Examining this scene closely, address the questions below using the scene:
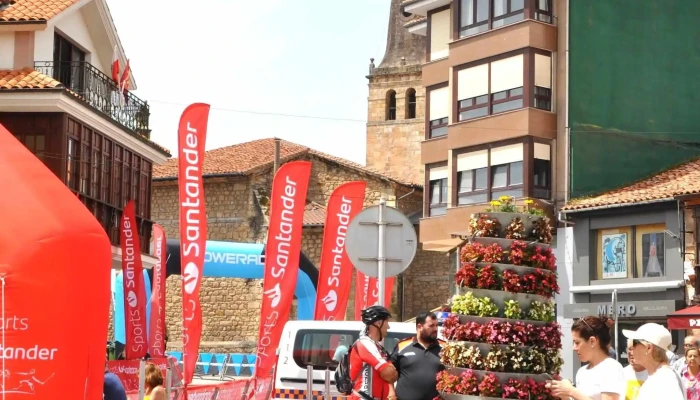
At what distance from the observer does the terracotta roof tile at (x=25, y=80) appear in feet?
99.4

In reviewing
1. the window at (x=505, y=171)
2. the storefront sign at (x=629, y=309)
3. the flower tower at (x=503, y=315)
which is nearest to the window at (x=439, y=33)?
the window at (x=505, y=171)

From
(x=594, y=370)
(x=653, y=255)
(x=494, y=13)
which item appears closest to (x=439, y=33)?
(x=494, y=13)

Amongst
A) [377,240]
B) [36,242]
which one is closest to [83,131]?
[377,240]

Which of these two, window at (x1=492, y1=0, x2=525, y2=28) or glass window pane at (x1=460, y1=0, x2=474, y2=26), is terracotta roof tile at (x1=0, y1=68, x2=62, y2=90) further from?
glass window pane at (x1=460, y1=0, x2=474, y2=26)

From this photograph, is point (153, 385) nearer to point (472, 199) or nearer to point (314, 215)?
point (472, 199)

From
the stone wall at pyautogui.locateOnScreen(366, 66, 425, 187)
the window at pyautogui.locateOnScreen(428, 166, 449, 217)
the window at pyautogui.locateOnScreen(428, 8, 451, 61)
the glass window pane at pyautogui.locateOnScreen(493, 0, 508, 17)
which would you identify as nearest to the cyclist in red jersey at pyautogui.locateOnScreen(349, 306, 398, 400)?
the glass window pane at pyautogui.locateOnScreen(493, 0, 508, 17)

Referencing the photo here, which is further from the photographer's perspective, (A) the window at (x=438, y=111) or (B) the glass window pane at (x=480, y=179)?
(A) the window at (x=438, y=111)

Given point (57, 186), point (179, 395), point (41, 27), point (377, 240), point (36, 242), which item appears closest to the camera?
point (36, 242)

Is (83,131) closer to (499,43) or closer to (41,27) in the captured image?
(41,27)

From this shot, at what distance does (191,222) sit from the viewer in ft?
75.6

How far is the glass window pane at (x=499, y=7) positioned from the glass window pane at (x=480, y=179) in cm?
474

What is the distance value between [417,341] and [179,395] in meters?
7.65

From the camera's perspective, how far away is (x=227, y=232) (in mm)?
59156

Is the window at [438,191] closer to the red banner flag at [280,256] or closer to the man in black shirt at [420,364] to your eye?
the red banner flag at [280,256]
